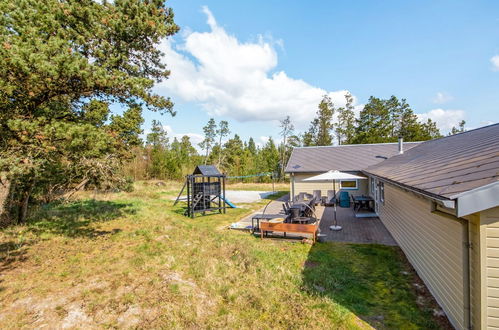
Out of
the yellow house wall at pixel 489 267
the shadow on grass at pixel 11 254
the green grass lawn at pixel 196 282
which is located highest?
the yellow house wall at pixel 489 267

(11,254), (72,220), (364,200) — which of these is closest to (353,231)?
(364,200)

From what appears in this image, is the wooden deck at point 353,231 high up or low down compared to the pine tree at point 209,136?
down

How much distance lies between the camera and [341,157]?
17.2m

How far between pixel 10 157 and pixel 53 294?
317 cm

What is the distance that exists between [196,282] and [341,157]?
48.7ft

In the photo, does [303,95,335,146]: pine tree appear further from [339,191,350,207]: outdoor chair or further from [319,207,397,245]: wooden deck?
[319,207,397,245]: wooden deck

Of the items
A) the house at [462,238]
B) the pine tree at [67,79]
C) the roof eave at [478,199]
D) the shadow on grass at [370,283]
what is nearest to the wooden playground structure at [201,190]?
the pine tree at [67,79]

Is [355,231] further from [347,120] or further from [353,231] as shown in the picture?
[347,120]

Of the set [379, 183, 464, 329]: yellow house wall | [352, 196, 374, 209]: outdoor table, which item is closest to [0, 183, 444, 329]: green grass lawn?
[379, 183, 464, 329]: yellow house wall

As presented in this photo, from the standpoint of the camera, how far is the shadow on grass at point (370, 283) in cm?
372

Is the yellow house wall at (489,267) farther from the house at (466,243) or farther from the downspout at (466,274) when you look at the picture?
the downspout at (466,274)

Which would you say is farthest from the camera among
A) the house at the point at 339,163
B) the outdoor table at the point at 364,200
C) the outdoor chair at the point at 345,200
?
the house at the point at 339,163

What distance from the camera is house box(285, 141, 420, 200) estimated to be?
15.5 meters

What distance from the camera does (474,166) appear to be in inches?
130
